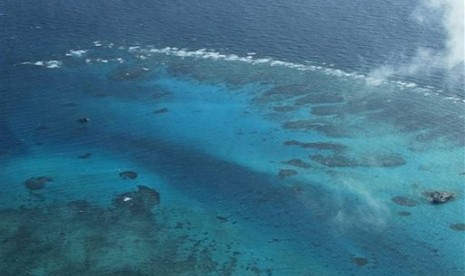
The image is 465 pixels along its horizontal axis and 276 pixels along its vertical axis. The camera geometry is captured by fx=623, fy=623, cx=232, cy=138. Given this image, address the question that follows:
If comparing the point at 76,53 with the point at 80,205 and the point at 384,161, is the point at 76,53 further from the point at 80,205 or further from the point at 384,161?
the point at 384,161

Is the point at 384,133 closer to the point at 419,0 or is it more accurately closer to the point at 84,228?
the point at 84,228

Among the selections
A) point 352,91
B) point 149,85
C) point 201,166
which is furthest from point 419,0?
point 201,166

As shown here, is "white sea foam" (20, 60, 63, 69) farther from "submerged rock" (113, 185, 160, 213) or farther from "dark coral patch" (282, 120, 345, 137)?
"dark coral patch" (282, 120, 345, 137)

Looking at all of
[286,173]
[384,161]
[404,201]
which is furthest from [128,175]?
[404,201]

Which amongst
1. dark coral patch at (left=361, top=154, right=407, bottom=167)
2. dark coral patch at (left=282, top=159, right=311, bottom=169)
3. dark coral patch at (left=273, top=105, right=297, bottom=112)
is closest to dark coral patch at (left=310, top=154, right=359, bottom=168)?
dark coral patch at (left=361, top=154, right=407, bottom=167)

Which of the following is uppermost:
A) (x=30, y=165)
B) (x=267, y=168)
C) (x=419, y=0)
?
(x=419, y=0)

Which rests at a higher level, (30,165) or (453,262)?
(453,262)
